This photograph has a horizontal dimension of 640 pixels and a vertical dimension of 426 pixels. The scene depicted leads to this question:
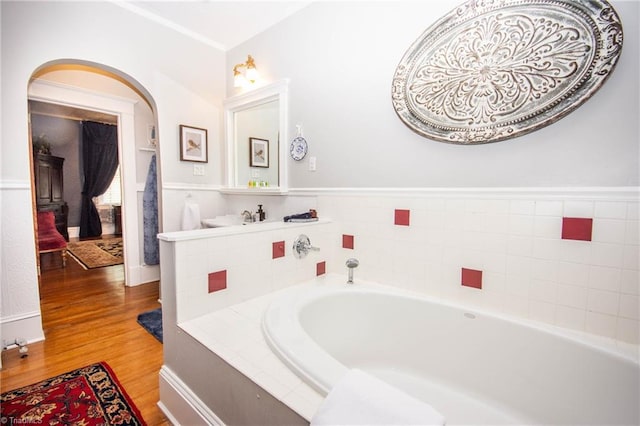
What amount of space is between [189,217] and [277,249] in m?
1.24

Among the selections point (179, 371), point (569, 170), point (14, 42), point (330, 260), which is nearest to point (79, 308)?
point (179, 371)

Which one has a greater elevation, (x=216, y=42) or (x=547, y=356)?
(x=216, y=42)

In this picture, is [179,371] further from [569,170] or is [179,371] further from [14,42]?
[14,42]

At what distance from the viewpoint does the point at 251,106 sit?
98.0 inches

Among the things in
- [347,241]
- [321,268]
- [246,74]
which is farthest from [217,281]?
[246,74]

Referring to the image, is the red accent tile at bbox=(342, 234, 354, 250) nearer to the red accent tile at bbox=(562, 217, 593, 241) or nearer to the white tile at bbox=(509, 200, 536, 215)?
the white tile at bbox=(509, 200, 536, 215)

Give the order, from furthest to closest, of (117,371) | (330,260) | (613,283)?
1. (330,260)
2. (117,371)
3. (613,283)

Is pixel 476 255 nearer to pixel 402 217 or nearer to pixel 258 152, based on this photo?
pixel 402 217

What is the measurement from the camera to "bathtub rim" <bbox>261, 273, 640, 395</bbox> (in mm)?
863

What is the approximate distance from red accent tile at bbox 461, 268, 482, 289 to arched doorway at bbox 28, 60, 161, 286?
287 centimetres

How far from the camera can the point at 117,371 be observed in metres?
1.58

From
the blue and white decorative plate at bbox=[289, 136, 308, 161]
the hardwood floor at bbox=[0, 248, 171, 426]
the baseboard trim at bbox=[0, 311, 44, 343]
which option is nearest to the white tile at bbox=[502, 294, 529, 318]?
the blue and white decorative plate at bbox=[289, 136, 308, 161]

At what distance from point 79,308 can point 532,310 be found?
10.6 ft

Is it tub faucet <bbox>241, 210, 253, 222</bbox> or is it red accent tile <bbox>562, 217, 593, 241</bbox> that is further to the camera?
tub faucet <bbox>241, 210, 253, 222</bbox>
